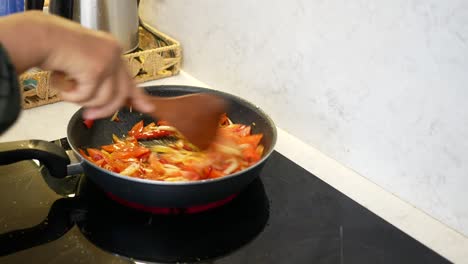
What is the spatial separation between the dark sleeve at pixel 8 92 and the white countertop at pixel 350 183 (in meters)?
0.49

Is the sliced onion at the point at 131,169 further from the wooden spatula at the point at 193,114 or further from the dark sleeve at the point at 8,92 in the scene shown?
the dark sleeve at the point at 8,92

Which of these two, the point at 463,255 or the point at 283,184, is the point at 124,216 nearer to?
the point at 283,184

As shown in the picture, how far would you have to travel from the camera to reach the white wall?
26.2 inches

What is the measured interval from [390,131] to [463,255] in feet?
0.67

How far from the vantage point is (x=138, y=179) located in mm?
616

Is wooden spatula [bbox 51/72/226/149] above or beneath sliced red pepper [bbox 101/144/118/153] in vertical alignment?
above

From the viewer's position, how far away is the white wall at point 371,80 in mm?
667

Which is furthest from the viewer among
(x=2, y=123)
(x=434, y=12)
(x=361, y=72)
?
(x=361, y=72)

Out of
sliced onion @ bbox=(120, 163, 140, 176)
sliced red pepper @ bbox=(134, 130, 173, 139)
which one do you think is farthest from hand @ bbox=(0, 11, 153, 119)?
sliced red pepper @ bbox=(134, 130, 173, 139)

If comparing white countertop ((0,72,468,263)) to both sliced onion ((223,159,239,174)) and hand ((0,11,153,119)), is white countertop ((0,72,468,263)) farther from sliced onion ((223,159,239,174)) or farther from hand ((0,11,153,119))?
hand ((0,11,153,119))

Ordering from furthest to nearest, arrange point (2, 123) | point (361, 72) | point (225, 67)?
point (225, 67) < point (361, 72) < point (2, 123)

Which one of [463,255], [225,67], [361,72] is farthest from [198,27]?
[463,255]

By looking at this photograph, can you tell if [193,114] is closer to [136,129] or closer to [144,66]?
[136,129]

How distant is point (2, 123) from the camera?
405 millimetres
